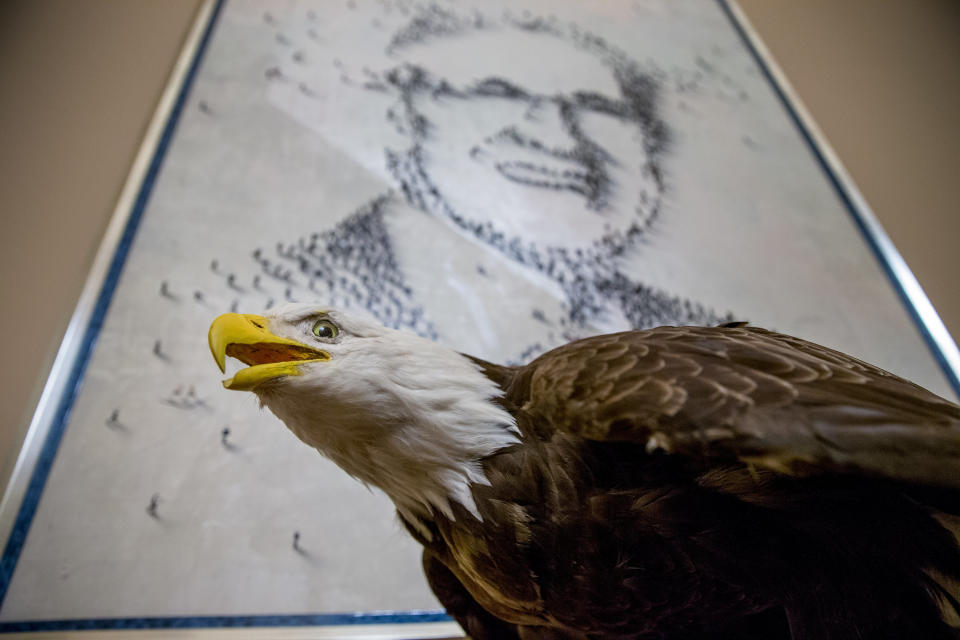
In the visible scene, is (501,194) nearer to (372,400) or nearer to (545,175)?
(545,175)

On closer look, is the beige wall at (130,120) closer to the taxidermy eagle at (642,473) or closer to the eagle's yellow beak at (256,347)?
the eagle's yellow beak at (256,347)

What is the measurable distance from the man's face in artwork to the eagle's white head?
0.83m

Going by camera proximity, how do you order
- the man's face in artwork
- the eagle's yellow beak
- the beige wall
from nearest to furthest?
the eagle's yellow beak
the beige wall
the man's face in artwork

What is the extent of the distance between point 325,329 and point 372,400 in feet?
0.35

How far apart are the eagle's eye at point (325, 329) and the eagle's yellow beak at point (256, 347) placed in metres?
0.03

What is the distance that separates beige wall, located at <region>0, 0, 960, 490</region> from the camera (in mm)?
1085

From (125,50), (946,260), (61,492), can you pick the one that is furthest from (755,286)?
(125,50)

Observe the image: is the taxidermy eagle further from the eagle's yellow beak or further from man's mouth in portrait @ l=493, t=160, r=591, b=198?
man's mouth in portrait @ l=493, t=160, r=591, b=198

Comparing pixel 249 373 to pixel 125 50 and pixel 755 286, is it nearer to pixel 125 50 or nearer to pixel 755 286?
pixel 755 286

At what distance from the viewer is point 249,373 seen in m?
0.52

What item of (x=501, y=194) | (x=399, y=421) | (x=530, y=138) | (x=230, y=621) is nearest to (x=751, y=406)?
(x=399, y=421)

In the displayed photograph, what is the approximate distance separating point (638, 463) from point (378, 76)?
1413 mm

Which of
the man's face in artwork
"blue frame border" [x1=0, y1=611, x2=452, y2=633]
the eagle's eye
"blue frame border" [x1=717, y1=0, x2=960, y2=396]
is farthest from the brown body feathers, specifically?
"blue frame border" [x1=717, y1=0, x2=960, y2=396]

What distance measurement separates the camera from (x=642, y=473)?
513 mm
